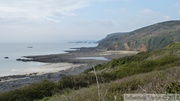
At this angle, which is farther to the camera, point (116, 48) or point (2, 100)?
point (116, 48)

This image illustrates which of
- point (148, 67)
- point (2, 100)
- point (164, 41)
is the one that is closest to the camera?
point (2, 100)

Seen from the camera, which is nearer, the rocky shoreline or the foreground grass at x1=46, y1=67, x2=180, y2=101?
the foreground grass at x1=46, y1=67, x2=180, y2=101

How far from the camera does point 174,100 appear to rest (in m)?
2.39

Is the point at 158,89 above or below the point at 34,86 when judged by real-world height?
above

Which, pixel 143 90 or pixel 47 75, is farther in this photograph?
pixel 47 75

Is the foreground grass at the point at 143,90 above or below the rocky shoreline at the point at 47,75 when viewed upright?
above

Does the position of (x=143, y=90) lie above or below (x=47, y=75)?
above

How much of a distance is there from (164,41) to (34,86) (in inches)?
3767

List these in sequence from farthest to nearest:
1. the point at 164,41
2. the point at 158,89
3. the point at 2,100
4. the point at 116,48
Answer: the point at 116,48 → the point at 164,41 → the point at 2,100 → the point at 158,89

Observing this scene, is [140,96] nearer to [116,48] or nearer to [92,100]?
[92,100]

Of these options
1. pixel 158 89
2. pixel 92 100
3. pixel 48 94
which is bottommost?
pixel 48 94

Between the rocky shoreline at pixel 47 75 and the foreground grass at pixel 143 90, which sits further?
the rocky shoreline at pixel 47 75

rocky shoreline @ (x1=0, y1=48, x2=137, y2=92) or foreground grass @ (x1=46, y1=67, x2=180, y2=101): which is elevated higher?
foreground grass @ (x1=46, y1=67, x2=180, y2=101)

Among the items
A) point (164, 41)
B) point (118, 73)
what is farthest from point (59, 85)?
point (164, 41)
